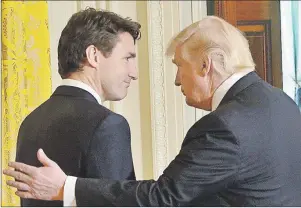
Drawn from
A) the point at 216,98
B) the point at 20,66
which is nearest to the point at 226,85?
the point at 216,98

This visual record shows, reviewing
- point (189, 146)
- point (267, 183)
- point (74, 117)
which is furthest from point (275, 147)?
point (74, 117)

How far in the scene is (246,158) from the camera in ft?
6.08

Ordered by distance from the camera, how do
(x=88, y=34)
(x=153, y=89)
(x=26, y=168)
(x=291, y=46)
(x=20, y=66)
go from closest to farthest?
(x=26, y=168)
(x=88, y=34)
(x=20, y=66)
(x=153, y=89)
(x=291, y=46)

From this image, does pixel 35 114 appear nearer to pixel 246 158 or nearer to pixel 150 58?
pixel 246 158

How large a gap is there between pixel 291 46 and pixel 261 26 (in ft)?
0.72

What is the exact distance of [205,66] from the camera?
6.53 ft

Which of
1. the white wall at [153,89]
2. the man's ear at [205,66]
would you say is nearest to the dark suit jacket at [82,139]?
the man's ear at [205,66]

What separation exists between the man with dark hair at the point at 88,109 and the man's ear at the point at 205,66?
0.26 meters

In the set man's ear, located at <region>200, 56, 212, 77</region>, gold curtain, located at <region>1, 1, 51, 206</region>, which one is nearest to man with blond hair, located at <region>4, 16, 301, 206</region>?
man's ear, located at <region>200, 56, 212, 77</region>

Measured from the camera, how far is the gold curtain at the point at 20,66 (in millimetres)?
3930

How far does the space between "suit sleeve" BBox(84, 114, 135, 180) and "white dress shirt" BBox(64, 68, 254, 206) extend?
0.26ft

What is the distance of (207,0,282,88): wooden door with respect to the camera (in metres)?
4.45

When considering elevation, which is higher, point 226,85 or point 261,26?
point 261,26

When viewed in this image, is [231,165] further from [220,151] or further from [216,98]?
[216,98]
